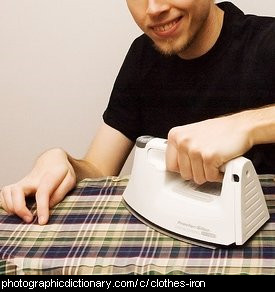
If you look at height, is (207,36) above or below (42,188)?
above

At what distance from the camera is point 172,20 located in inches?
42.5

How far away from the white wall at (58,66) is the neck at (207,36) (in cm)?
19

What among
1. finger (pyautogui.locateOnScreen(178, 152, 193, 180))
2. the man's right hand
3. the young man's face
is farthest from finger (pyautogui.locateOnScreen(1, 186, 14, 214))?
the young man's face

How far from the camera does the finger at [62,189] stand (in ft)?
2.97

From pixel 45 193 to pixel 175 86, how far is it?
1.51 feet

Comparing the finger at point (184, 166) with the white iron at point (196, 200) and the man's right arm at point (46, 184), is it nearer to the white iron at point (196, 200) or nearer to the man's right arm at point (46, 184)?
the white iron at point (196, 200)

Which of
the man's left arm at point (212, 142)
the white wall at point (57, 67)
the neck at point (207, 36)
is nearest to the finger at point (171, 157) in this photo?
the man's left arm at point (212, 142)

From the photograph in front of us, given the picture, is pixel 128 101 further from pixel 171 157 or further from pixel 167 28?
pixel 171 157

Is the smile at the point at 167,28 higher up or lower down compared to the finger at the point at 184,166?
higher up

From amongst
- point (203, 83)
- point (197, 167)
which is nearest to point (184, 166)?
point (197, 167)

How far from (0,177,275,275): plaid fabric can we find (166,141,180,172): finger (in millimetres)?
112

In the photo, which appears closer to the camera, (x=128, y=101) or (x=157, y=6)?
(x=157, y=6)

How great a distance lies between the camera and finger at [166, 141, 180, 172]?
78cm
